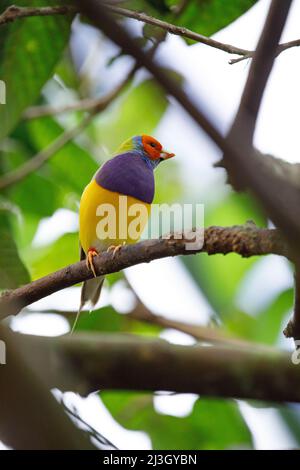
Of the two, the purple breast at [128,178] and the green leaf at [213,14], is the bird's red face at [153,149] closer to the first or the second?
the purple breast at [128,178]

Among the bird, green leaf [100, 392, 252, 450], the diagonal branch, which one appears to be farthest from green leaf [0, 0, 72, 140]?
the diagonal branch

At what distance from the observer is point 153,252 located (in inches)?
44.7

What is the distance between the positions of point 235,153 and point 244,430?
2.07 metres

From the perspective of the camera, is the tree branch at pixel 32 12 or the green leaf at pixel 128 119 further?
the green leaf at pixel 128 119

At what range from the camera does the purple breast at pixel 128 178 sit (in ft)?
5.85

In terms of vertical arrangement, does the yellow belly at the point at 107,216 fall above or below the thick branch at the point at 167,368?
above

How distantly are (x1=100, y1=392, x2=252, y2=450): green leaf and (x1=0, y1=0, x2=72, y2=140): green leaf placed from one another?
99 centimetres

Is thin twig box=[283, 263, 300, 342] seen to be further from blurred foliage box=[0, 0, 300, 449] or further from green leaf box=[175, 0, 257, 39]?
green leaf box=[175, 0, 257, 39]

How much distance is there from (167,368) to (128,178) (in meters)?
0.50

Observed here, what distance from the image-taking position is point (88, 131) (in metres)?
3.29

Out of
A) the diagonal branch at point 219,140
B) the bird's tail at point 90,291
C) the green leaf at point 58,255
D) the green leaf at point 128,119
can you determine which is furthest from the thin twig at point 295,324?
the green leaf at point 128,119
